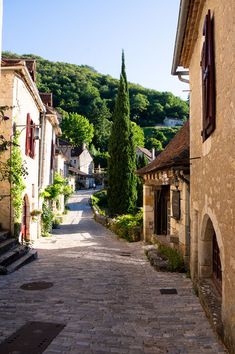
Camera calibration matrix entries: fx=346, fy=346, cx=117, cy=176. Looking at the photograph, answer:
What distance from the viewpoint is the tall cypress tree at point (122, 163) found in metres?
25.2

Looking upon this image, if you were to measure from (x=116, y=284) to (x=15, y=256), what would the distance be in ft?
12.5

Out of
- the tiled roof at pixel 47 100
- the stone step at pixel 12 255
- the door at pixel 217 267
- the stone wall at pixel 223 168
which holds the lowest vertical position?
the stone step at pixel 12 255

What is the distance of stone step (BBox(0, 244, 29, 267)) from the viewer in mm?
9462

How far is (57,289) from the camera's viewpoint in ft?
24.7

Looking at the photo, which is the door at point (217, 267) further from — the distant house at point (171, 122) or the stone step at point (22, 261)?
the distant house at point (171, 122)

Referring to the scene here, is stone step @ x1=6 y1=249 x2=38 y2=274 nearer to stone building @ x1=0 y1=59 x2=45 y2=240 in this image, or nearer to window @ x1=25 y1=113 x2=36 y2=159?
stone building @ x1=0 y1=59 x2=45 y2=240

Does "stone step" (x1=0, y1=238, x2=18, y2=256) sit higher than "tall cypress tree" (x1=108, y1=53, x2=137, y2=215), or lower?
lower

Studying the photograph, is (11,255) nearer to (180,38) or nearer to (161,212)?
(161,212)

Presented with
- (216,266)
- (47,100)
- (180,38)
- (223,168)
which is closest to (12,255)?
(216,266)

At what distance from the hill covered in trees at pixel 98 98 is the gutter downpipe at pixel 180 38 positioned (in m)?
72.1

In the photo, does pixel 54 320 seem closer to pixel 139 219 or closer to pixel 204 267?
pixel 204 267

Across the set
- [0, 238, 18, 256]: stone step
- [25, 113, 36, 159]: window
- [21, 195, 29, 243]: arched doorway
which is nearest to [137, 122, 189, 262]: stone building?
[25, 113, 36, 159]: window

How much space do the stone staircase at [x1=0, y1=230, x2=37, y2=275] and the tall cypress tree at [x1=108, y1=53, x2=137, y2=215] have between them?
554 inches

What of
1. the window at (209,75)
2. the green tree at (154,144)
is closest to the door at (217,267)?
the window at (209,75)
